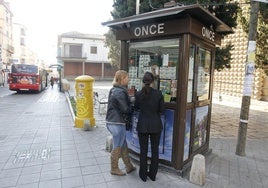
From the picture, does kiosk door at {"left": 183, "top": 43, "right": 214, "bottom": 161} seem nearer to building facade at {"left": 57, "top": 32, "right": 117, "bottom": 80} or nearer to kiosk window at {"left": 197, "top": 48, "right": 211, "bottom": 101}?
kiosk window at {"left": 197, "top": 48, "right": 211, "bottom": 101}

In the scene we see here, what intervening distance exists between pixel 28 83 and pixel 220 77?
13879 mm

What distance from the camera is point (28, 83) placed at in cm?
1691

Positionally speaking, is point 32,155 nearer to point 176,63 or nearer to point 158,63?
point 158,63

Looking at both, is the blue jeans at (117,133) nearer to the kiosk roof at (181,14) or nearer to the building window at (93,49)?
the kiosk roof at (181,14)

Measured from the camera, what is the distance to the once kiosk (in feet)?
12.2

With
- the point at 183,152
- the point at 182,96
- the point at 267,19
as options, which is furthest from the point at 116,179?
the point at 267,19

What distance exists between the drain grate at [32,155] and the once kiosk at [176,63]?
1731mm

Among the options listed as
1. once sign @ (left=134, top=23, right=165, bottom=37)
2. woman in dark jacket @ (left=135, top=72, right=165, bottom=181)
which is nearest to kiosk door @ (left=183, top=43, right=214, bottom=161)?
once sign @ (left=134, top=23, right=165, bottom=37)

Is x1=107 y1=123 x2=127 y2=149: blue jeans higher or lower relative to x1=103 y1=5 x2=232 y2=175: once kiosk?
lower

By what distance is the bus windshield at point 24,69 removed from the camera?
16.8 meters

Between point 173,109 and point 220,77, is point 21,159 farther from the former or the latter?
point 220,77

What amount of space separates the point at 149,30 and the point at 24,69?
1550 centimetres

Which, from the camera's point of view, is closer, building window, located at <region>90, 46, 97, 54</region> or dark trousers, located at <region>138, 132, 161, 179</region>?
dark trousers, located at <region>138, 132, 161, 179</region>

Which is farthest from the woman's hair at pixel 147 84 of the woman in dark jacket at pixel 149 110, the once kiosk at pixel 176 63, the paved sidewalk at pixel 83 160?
the paved sidewalk at pixel 83 160
